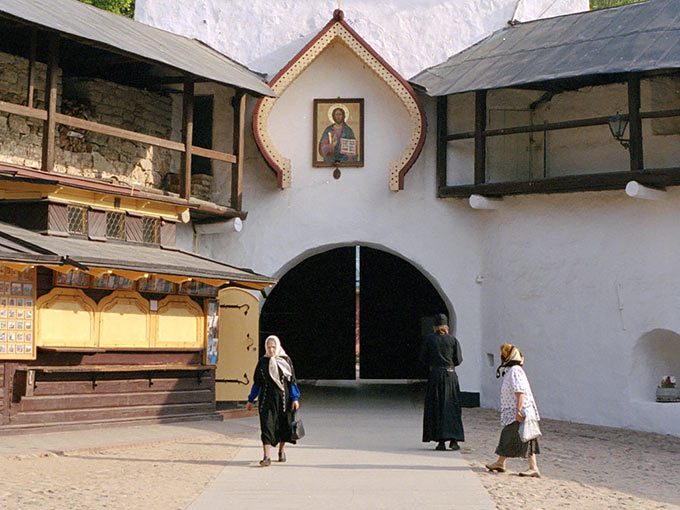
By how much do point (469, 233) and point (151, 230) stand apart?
5860 mm

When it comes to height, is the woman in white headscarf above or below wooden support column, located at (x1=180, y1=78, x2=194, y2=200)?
below

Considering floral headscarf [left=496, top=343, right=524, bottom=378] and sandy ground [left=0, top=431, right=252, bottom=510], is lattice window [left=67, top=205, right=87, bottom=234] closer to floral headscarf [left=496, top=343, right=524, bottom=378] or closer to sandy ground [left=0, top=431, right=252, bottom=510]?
sandy ground [left=0, top=431, right=252, bottom=510]

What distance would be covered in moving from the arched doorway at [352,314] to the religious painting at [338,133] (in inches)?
204

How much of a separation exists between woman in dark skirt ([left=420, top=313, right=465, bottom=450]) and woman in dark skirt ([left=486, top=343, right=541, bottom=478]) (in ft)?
5.13

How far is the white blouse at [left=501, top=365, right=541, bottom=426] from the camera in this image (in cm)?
1066

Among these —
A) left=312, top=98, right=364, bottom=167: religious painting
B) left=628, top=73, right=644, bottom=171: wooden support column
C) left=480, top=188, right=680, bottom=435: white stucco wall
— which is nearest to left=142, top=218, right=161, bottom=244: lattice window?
left=312, top=98, right=364, bottom=167: religious painting

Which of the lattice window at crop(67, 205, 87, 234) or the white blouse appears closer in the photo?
the white blouse

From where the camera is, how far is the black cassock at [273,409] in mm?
11008

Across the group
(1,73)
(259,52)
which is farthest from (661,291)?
(1,73)

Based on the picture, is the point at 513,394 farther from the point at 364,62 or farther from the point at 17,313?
the point at 364,62

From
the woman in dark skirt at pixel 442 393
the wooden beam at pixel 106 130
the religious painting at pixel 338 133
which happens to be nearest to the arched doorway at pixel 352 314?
the religious painting at pixel 338 133

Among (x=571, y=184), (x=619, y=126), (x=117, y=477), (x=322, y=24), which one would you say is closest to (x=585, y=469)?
(x=117, y=477)

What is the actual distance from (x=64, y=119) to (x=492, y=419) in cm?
798

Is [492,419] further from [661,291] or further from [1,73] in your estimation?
[1,73]
